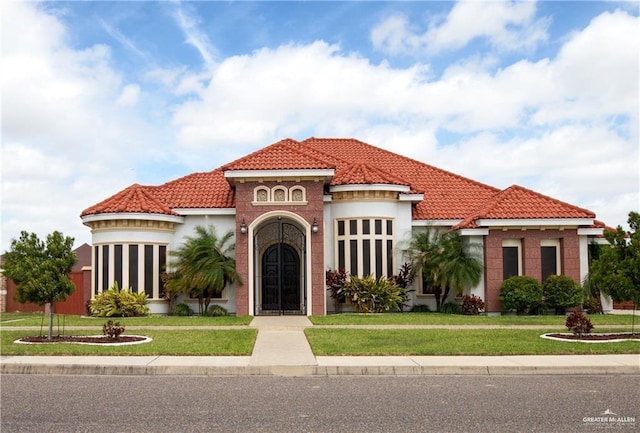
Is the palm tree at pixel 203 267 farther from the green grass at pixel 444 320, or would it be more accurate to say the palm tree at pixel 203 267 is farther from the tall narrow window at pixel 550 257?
the tall narrow window at pixel 550 257

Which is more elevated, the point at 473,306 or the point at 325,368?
the point at 473,306

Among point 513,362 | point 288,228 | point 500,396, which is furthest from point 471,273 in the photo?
point 500,396

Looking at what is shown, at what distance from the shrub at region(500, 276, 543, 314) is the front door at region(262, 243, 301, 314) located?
7524mm

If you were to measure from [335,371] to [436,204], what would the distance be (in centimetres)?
1648

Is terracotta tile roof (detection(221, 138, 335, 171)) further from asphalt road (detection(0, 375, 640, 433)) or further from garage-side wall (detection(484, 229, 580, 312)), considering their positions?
asphalt road (detection(0, 375, 640, 433))

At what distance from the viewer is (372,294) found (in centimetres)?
2380

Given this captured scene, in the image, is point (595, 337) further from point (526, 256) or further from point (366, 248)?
point (366, 248)

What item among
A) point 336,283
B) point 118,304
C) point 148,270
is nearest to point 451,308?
point 336,283

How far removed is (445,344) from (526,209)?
11281mm

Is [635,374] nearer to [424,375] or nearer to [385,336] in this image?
[424,375]

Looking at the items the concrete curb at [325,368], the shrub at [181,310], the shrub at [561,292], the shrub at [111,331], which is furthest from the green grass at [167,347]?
the shrub at [561,292]

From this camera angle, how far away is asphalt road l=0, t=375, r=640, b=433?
7.87 metres

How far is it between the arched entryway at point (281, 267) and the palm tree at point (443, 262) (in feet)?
13.8

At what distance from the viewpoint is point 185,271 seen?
935 inches
